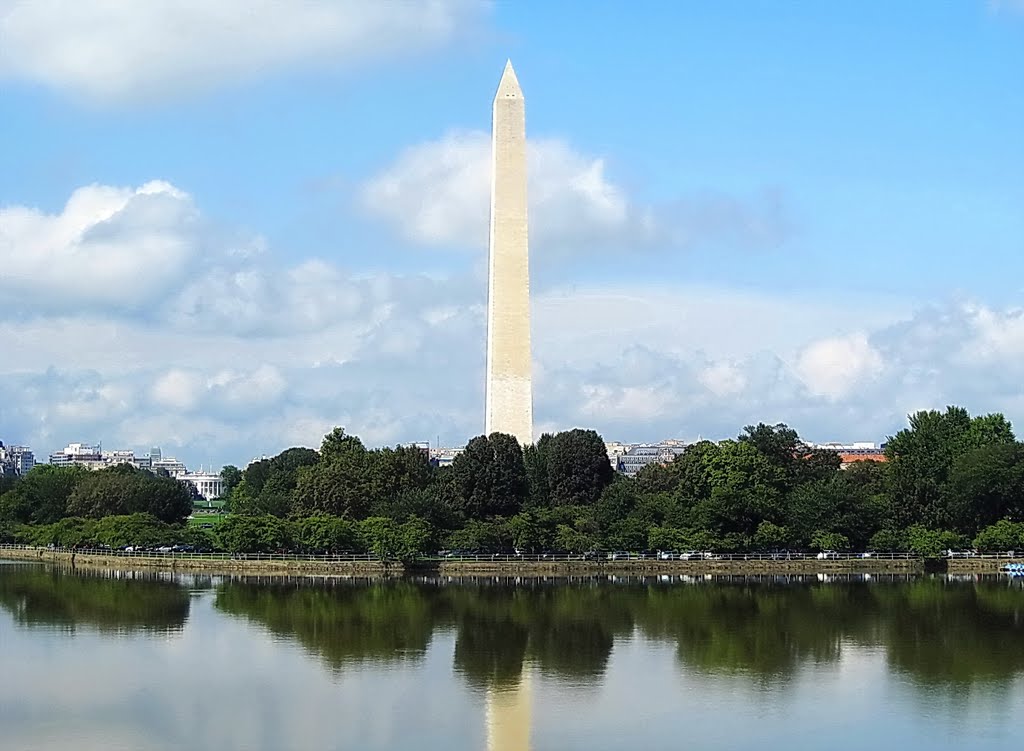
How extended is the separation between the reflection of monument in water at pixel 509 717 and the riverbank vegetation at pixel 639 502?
22.6m

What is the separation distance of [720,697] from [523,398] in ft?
94.5

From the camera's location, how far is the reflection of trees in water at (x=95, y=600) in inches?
1352

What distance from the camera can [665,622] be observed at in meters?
33.5

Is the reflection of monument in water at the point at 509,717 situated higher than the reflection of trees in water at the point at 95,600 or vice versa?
the reflection of trees in water at the point at 95,600

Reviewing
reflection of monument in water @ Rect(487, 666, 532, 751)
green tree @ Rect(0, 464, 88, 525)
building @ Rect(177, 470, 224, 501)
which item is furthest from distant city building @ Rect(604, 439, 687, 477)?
reflection of monument in water @ Rect(487, 666, 532, 751)

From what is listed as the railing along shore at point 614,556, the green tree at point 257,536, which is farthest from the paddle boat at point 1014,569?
the green tree at point 257,536

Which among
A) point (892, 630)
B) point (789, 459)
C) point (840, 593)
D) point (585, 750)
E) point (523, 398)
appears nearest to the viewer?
point (585, 750)

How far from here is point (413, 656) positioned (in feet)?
92.1

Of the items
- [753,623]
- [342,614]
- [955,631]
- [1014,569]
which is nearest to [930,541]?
[1014,569]

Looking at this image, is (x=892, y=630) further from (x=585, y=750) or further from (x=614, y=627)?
(x=585, y=750)

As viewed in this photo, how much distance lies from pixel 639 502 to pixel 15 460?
136331mm

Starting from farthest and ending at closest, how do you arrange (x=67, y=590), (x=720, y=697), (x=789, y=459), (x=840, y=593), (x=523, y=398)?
(x=789, y=459) < (x=523, y=398) < (x=67, y=590) < (x=840, y=593) < (x=720, y=697)

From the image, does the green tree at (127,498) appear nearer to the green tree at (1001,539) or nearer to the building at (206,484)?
the green tree at (1001,539)

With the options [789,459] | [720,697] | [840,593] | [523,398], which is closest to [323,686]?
[720,697]
